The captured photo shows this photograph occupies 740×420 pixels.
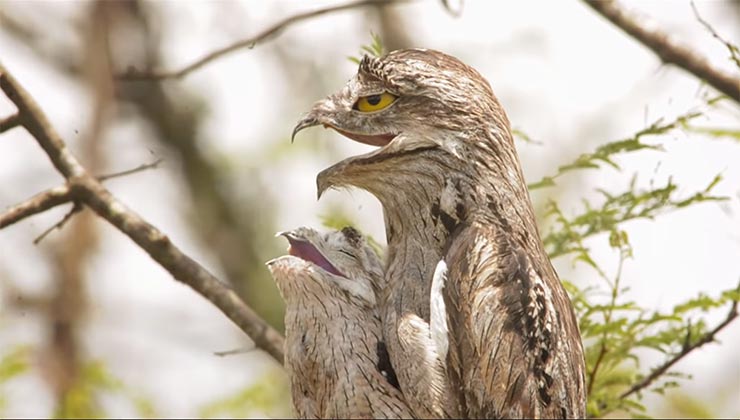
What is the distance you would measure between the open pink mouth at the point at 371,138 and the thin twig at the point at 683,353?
4.78 feet

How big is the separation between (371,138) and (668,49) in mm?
2125

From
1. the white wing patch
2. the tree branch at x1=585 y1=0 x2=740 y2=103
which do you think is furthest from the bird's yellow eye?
the tree branch at x1=585 y1=0 x2=740 y2=103

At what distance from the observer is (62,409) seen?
5.71 meters

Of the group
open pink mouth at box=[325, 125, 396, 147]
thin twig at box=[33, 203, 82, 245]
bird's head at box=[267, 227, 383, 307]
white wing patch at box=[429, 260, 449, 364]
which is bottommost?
white wing patch at box=[429, 260, 449, 364]

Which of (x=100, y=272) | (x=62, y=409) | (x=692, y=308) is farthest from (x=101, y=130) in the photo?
(x=692, y=308)

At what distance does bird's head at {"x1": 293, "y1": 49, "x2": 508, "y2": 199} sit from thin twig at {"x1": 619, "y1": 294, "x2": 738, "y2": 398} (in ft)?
4.42

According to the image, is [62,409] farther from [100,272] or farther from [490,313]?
[100,272]

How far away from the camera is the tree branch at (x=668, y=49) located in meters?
5.16

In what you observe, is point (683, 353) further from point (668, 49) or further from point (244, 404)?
point (244, 404)

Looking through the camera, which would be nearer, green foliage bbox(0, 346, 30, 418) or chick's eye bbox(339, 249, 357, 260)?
chick's eye bbox(339, 249, 357, 260)

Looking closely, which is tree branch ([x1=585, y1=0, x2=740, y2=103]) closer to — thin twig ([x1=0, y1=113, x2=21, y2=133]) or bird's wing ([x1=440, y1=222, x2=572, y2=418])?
bird's wing ([x1=440, y1=222, x2=572, y2=418])

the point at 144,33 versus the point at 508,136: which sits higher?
the point at 144,33

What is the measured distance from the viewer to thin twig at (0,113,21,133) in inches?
179

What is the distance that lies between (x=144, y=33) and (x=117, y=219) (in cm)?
721
